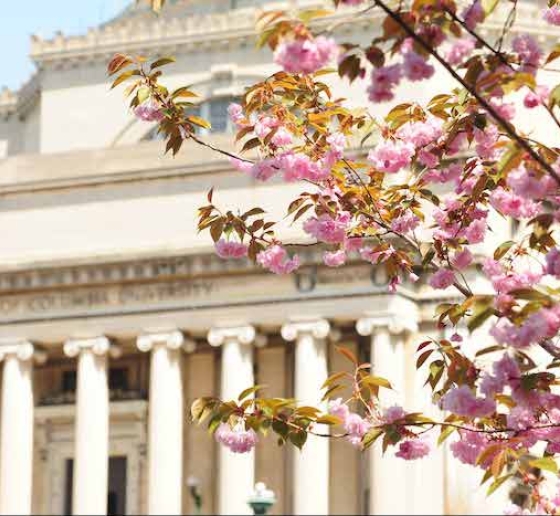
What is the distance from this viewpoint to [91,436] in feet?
222

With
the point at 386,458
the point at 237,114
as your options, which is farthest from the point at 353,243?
the point at 386,458

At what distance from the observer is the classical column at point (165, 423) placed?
66.3 meters

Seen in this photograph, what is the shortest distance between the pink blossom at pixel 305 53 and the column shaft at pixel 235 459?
5044 cm

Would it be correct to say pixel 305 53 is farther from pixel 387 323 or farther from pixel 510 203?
pixel 387 323

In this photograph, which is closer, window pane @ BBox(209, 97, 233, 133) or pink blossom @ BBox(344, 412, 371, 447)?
pink blossom @ BBox(344, 412, 371, 447)

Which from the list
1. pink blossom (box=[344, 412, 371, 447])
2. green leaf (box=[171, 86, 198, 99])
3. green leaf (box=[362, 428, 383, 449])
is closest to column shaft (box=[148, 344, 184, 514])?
green leaf (box=[171, 86, 198, 99])

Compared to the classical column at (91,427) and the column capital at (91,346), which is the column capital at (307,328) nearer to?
the column capital at (91,346)

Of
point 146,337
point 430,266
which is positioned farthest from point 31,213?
point 430,266

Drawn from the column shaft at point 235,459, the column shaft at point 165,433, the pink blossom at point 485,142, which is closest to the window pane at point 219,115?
the column shaft at point 165,433

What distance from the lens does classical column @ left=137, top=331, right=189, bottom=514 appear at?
218 feet

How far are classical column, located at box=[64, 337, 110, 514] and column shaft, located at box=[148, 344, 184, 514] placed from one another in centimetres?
174

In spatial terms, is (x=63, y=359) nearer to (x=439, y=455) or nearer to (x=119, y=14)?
(x=439, y=455)

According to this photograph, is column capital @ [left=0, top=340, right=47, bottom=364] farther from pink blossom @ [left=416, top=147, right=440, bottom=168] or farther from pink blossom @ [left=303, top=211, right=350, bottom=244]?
pink blossom @ [left=416, top=147, right=440, bottom=168]

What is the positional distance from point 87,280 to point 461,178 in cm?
4953
